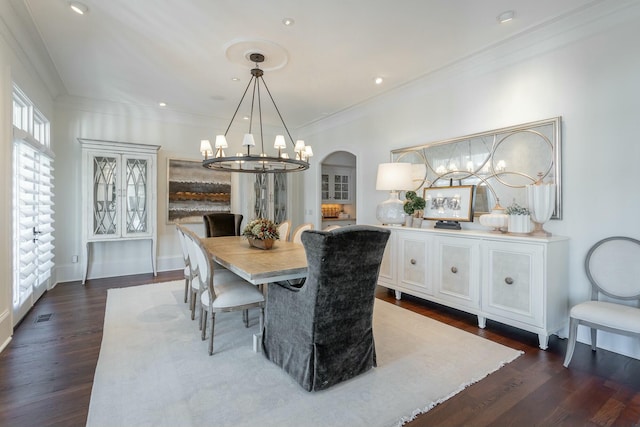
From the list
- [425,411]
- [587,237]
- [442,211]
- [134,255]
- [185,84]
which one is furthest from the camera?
[134,255]

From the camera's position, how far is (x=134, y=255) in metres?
5.37

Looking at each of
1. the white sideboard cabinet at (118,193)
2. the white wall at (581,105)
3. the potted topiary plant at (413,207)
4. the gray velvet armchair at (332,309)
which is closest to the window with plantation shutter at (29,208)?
the white sideboard cabinet at (118,193)

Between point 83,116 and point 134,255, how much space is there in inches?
92.0

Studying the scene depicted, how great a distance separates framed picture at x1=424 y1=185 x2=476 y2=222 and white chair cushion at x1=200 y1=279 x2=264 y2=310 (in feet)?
7.81

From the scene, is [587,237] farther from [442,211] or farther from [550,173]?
[442,211]

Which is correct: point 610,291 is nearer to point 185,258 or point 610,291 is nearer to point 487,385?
point 487,385

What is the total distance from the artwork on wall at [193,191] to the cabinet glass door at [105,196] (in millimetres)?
862

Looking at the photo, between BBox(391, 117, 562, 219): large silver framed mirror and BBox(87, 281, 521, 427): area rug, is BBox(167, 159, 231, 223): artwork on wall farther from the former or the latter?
BBox(391, 117, 562, 219): large silver framed mirror

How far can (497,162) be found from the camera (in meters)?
3.38

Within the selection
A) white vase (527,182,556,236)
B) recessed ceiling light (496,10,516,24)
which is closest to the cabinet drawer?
white vase (527,182,556,236)

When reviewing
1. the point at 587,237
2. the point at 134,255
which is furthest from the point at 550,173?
the point at 134,255

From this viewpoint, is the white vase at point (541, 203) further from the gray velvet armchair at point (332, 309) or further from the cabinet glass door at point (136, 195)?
the cabinet glass door at point (136, 195)

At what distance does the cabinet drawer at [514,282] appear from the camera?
8.83 ft

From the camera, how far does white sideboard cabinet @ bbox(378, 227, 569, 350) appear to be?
2682mm
